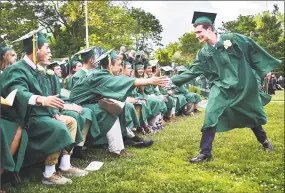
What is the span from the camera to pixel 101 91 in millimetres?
6430

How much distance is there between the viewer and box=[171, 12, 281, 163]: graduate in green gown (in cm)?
664

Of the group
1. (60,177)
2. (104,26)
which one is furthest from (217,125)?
(104,26)

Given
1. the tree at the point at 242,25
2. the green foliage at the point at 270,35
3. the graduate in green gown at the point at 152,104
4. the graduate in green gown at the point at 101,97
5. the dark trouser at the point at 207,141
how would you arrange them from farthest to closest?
the tree at the point at 242,25, the green foliage at the point at 270,35, the graduate in green gown at the point at 152,104, the graduate in green gown at the point at 101,97, the dark trouser at the point at 207,141

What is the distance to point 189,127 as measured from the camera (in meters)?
10.8

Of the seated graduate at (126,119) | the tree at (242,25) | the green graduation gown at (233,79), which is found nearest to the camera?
the green graduation gown at (233,79)

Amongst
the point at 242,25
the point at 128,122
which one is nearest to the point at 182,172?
the point at 128,122

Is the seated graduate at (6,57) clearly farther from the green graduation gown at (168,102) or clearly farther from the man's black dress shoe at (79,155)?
the green graduation gown at (168,102)

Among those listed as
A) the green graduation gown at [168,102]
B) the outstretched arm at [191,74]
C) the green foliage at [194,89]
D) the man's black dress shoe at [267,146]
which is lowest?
the green foliage at [194,89]

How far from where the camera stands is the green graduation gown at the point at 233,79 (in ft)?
21.8

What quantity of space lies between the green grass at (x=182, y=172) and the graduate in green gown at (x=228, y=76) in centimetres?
59

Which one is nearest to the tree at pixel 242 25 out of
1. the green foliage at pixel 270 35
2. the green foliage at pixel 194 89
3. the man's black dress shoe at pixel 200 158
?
the green foliage at pixel 270 35

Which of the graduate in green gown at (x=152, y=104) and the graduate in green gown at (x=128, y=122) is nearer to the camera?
the graduate in green gown at (x=128, y=122)

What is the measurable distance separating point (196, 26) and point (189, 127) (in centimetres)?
445

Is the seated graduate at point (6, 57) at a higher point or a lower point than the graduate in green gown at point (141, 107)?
higher
